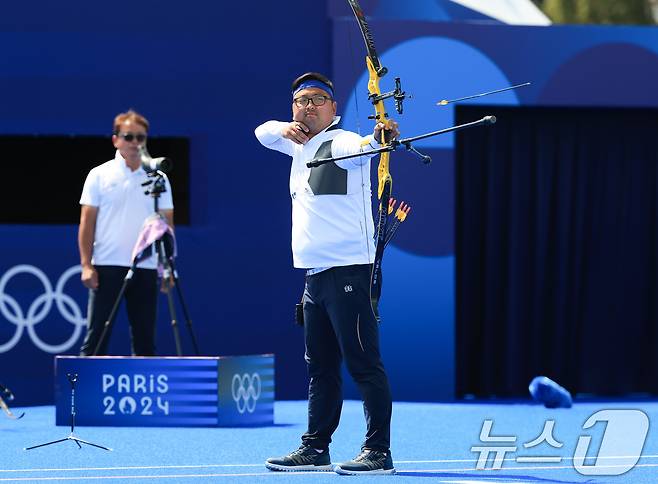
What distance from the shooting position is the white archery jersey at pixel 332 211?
6543 millimetres

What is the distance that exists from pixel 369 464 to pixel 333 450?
118 centimetres

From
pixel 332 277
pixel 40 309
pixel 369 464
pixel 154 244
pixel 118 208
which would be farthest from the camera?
pixel 40 309

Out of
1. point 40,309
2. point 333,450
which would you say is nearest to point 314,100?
point 333,450

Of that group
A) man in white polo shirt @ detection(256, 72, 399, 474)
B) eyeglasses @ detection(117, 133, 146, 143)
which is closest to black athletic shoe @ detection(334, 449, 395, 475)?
man in white polo shirt @ detection(256, 72, 399, 474)

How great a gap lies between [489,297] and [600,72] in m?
1.92

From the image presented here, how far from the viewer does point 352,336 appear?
255 inches

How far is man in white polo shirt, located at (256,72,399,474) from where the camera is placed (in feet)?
21.3

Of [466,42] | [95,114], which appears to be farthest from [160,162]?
[466,42]

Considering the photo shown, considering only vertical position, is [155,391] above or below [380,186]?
below

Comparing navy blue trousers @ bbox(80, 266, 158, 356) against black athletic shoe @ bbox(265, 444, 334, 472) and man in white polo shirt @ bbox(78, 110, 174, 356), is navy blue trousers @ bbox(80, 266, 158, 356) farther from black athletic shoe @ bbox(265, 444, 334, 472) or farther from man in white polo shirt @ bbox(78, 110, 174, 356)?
black athletic shoe @ bbox(265, 444, 334, 472)

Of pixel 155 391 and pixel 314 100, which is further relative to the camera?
pixel 155 391

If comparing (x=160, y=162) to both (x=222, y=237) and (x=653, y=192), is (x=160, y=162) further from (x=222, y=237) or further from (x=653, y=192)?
(x=653, y=192)

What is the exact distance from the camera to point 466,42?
35.6 feet

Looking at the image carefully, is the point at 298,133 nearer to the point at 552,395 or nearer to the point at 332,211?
the point at 332,211
